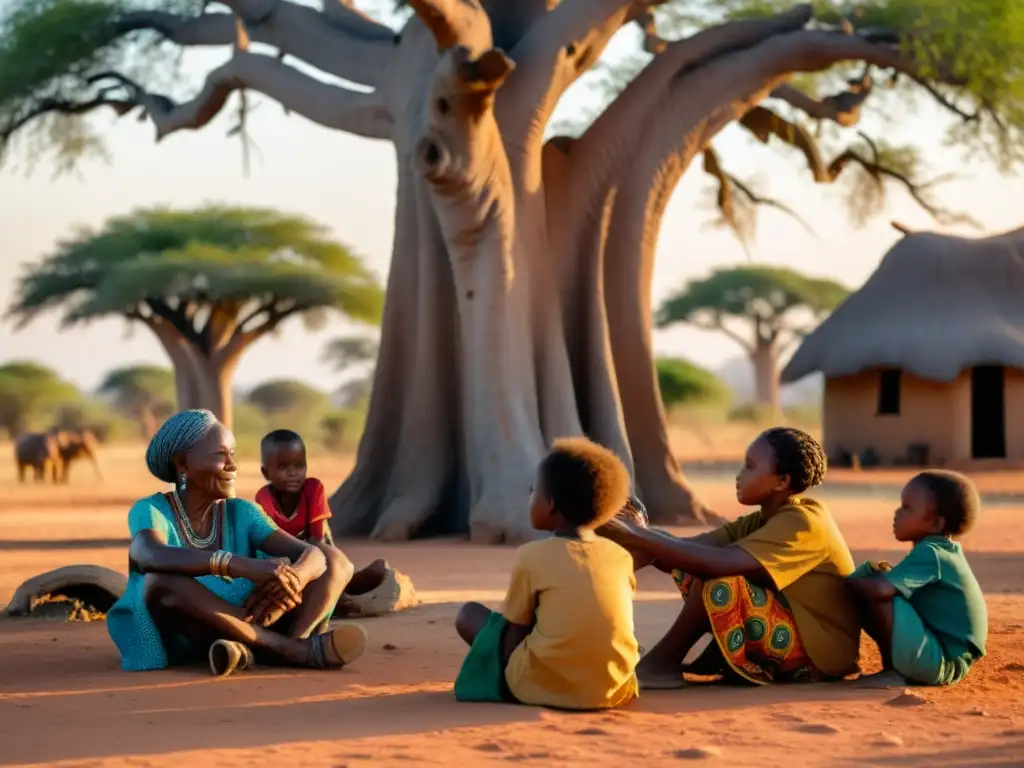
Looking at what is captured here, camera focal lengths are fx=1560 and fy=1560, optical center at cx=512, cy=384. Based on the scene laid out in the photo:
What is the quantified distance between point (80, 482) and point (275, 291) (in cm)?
681

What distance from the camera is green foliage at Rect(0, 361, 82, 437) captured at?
5084cm

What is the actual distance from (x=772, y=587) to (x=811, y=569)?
0.18m

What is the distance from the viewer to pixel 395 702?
5.29 m

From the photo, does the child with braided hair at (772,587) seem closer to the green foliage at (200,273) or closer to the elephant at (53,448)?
the elephant at (53,448)


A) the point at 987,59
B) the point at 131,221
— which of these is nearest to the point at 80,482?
the point at 131,221

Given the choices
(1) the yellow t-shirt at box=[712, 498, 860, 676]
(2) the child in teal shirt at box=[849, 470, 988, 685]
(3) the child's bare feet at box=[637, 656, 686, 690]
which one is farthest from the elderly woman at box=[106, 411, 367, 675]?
(2) the child in teal shirt at box=[849, 470, 988, 685]

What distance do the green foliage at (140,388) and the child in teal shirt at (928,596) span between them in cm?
5471

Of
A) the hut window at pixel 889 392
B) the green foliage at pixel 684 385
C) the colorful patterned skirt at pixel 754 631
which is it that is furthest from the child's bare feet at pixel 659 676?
the green foliage at pixel 684 385

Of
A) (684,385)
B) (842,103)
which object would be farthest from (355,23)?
(684,385)

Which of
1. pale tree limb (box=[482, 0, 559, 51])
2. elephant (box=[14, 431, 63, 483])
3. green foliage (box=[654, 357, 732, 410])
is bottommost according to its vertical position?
elephant (box=[14, 431, 63, 483])

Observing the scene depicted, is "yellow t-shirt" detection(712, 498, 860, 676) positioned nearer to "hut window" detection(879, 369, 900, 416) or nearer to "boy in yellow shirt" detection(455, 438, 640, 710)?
"boy in yellow shirt" detection(455, 438, 640, 710)

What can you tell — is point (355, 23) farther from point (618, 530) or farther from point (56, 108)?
point (618, 530)

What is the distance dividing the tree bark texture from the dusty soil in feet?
19.1

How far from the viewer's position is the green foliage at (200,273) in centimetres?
2975
